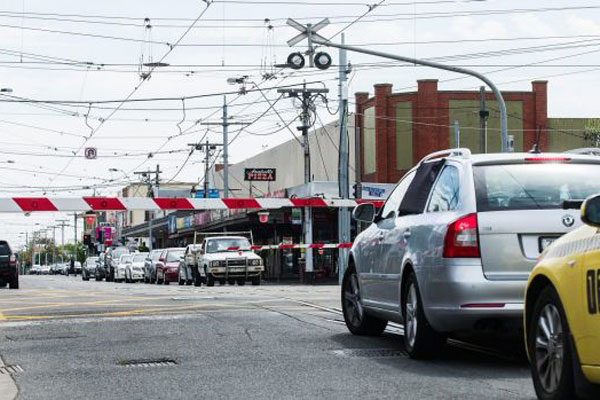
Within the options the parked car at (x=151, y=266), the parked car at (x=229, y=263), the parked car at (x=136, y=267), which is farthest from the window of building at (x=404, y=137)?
the parked car at (x=229, y=263)

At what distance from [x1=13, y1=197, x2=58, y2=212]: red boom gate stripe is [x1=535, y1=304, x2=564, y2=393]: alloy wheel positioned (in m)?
16.3

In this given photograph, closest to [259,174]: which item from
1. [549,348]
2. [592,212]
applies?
[549,348]

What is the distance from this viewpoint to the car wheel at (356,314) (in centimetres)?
1094

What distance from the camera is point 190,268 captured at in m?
39.0

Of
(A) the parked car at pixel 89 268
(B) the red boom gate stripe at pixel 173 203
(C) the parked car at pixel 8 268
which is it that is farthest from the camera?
(A) the parked car at pixel 89 268

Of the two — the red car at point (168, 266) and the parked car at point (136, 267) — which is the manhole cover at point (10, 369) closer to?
the red car at point (168, 266)

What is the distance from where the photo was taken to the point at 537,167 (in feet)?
28.3

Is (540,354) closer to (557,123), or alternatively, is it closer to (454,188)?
(454,188)

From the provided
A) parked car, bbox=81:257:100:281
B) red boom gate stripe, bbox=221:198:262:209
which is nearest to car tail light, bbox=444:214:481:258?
red boom gate stripe, bbox=221:198:262:209

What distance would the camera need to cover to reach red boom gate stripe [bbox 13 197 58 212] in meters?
21.3

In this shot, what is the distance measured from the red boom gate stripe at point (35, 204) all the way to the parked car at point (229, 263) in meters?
13.8

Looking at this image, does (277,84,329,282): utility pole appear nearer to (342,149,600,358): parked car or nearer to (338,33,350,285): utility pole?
(338,33,350,285): utility pole

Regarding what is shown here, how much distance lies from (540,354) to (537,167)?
2.57m

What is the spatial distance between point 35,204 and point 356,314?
11.9 metres
